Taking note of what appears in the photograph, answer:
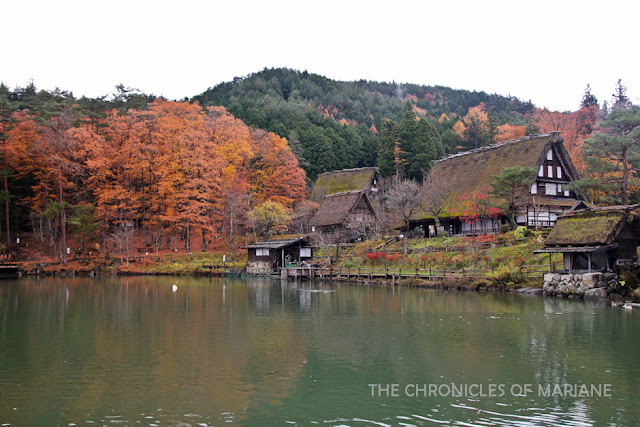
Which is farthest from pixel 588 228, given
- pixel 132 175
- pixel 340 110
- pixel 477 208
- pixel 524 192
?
pixel 340 110

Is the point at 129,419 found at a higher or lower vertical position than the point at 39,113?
lower

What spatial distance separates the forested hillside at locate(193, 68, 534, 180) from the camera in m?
69.9

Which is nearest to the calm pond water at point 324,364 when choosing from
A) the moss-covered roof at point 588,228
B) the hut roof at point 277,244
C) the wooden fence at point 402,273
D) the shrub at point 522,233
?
the moss-covered roof at point 588,228

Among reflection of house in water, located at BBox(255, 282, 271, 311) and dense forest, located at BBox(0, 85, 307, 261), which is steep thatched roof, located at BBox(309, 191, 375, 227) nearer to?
dense forest, located at BBox(0, 85, 307, 261)

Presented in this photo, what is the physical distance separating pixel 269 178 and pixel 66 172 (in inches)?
858

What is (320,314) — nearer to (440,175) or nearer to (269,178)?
(440,175)

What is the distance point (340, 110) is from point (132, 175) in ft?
219

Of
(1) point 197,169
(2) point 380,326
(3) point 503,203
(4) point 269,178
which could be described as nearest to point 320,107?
(4) point 269,178

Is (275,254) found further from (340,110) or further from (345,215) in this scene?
(340,110)

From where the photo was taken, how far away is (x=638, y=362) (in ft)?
42.8

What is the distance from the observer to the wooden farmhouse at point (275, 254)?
143 feet

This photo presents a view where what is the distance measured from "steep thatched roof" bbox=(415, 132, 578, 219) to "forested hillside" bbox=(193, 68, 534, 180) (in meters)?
12.3

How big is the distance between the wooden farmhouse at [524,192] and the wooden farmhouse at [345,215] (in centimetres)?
674

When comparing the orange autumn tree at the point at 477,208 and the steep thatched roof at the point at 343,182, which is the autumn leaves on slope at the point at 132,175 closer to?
the steep thatched roof at the point at 343,182
